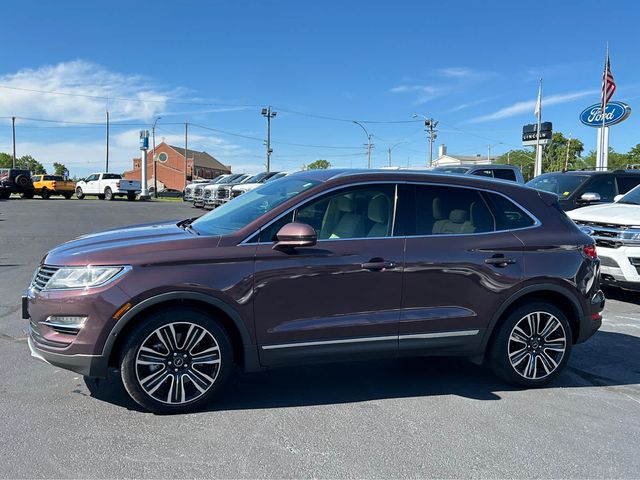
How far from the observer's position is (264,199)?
4.51 m

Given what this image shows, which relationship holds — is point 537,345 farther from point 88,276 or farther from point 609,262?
point 609,262

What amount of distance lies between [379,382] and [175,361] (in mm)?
1796

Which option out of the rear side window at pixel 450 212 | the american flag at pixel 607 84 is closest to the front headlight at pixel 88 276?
the rear side window at pixel 450 212

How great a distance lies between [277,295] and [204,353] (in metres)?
0.67

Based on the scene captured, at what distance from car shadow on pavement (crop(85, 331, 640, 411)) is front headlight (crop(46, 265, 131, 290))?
1010mm

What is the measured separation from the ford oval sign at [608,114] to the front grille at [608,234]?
18670 mm

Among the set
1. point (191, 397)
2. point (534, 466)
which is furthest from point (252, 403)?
point (534, 466)

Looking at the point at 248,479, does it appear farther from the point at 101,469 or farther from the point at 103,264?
the point at 103,264

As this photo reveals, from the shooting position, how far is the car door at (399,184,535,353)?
4172 millimetres

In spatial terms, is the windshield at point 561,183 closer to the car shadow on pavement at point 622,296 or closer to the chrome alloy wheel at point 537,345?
the car shadow on pavement at point 622,296

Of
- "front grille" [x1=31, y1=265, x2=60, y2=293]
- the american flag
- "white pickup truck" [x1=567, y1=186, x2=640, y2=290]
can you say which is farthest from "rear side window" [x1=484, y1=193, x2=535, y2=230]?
the american flag

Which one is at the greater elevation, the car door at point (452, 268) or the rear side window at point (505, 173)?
the rear side window at point (505, 173)

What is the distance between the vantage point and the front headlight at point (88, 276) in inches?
142

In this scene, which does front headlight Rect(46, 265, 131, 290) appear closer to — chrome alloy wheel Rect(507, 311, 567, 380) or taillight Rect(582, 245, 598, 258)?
chrome alloy wheel Rect(507, 311, 567, 380)
